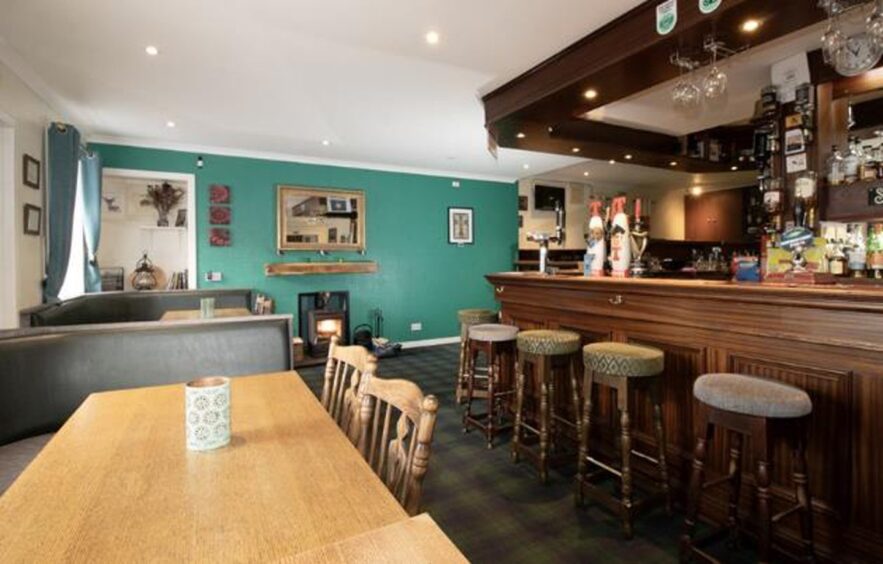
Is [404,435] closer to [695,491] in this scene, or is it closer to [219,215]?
[695,491]

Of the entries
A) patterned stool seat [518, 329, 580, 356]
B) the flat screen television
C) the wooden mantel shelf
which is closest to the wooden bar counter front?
patterned stool seat [518, 329, 580, 356]

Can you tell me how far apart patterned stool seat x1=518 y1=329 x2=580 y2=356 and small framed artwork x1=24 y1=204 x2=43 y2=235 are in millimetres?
3635

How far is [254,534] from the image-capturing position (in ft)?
2.30

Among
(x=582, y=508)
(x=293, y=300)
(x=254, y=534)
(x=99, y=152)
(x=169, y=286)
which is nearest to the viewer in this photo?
(x=254, y=534)

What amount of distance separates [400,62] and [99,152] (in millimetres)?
3674

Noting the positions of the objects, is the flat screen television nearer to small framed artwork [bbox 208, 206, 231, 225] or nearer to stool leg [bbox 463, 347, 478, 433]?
stool leg [bbox 463, 347, 478, 433]

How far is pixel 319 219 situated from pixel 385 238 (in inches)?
36.3

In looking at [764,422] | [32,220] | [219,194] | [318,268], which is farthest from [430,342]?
[764,422]

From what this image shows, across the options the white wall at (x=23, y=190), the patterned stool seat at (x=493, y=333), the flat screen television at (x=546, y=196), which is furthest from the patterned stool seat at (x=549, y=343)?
the flat screen television at (x=546, y=196)

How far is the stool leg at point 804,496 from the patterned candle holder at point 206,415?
73.5 inches

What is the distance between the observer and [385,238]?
593cm

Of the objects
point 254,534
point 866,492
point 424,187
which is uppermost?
point 424,187

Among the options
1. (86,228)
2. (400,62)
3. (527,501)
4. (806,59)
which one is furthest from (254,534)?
(86,228)

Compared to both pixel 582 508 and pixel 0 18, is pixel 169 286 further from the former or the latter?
pixel 582 508
